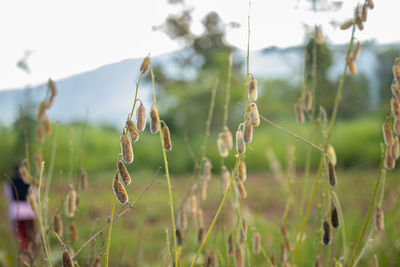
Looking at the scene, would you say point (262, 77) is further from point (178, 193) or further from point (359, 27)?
point (359, 27)

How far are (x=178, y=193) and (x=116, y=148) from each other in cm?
225

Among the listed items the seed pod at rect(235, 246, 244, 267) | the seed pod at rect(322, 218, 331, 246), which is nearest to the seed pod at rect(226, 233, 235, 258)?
the seed pod at rect(235, 246, 244, 267)

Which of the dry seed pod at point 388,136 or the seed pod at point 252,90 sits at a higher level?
the seed pod at point 252,90

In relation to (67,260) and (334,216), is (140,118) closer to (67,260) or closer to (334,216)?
(67,260)

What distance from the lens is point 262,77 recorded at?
7688 mm

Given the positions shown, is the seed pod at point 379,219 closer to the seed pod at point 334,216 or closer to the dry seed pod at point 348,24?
the seed pod at point 334,216

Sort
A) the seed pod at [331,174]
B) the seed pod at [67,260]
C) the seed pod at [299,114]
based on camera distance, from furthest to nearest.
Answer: the seed pod at [299,114] < the seed pod at [331,174] < the seed pod at [67,260]

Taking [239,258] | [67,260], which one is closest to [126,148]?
[67,260]

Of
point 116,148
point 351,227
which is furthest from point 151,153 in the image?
point 351,227

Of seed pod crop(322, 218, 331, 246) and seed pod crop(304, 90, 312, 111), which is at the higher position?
seed pod crop(304, 90, 312, 111)

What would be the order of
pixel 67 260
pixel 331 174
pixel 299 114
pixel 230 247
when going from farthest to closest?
pixel 299 114 < pixel 230 247 < pixel 331 174 < pixel 67 260

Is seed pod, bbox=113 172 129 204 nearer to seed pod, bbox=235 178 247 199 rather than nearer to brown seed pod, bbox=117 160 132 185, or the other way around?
brown seed pod, bbox=117 160 132 185

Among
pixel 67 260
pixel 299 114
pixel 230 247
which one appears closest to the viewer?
pixel 67 260

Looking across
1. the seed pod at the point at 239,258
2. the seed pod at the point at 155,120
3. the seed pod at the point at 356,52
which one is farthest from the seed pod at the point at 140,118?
the seed pod at the point at 356,52
